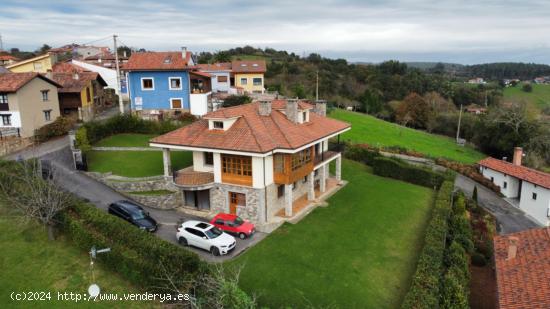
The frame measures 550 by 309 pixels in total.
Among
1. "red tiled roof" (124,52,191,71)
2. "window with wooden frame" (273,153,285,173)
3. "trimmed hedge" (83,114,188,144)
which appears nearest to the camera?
"window with wooden frame" (273,153,285,173)

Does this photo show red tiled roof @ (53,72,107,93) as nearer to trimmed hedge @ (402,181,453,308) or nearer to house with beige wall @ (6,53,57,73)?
house with beige wall @ (6,53,57,73)

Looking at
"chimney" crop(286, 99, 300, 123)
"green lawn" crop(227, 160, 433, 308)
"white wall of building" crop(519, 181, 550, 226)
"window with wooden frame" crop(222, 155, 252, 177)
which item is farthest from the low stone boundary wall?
"white wall of building" crop(519, 181, 550, 226)

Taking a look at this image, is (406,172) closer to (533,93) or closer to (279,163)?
(279,163)

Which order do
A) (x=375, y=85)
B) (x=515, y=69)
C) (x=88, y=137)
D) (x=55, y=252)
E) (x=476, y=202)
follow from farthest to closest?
(x=515, y=69)
(x=375, y=85)
(x=88, y=137)
(x=476, y=202)
(x=55, y=252)

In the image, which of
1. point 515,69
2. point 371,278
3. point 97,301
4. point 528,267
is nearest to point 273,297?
point 371,278

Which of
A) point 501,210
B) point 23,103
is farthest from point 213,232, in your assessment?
point 501,210

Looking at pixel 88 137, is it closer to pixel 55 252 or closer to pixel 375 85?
pixel 55 252
